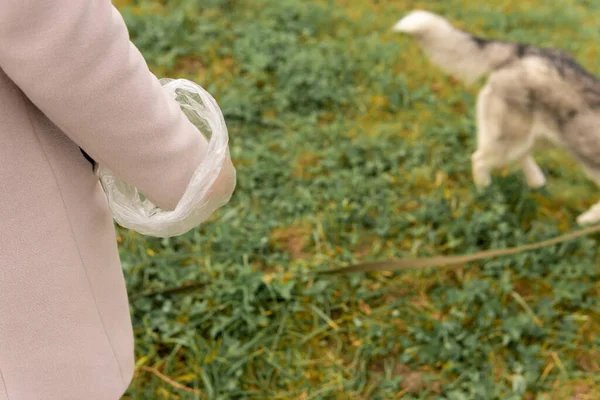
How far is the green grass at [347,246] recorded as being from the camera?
8.89ft

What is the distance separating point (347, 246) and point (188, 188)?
2.28 m

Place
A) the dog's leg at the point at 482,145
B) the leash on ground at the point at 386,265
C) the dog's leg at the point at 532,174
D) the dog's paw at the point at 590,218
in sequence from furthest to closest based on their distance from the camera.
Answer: the dog's leg at the point at 532,174 < the dog's leg at the point at 482,145 < the dog's paw at the point at 590,218 < the leash on ground at the point at 386,265

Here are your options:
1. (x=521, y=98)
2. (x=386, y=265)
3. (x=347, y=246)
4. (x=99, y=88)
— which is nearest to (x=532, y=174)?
(x=521, y=98)

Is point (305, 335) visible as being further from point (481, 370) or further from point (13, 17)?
point (13, 17)

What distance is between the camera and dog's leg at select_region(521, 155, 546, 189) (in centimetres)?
378

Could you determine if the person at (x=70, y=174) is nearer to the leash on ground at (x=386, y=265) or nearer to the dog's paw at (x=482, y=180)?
the leash on ground at (x=386, y=265)

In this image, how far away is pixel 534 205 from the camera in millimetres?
3592

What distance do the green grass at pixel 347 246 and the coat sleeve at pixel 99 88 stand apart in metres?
1.75

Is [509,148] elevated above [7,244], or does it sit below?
below

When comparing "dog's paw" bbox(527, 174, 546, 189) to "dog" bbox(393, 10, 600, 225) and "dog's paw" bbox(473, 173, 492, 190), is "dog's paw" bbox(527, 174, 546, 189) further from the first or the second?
"dog's paw" bbox(473, 173, 492, 190)

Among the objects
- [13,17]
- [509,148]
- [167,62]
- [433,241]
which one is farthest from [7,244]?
[167,62]

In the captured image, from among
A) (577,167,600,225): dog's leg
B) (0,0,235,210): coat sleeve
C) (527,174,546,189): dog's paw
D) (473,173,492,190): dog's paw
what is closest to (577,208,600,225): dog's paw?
(577,167,600,225): dog's leg

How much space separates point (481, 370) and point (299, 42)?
124 inches

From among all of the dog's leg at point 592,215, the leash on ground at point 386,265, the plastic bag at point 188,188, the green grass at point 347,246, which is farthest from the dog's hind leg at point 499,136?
the plastic bag at point 188,188
